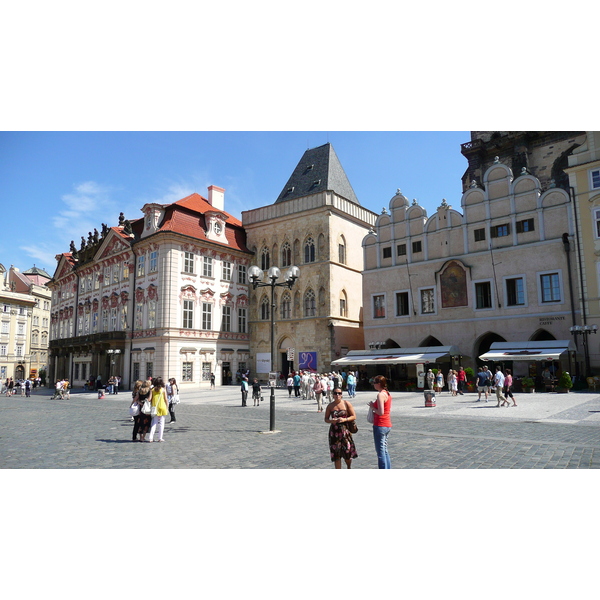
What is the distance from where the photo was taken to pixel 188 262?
132 ft

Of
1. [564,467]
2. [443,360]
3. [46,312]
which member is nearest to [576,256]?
[443,360]

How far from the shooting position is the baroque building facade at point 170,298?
127ft

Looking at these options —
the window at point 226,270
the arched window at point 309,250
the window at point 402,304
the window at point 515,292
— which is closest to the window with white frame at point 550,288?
the window at point 515,292

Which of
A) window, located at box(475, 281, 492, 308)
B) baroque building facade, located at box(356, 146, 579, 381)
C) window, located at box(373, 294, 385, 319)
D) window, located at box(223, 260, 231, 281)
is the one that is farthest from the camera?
window, located at box(223, 260, 231, 281)

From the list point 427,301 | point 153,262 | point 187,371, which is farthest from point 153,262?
point 427,301

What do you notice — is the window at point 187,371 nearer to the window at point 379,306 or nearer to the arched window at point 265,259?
the arched window at point 265,259

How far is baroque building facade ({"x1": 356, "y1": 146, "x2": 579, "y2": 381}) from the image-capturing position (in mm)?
29719

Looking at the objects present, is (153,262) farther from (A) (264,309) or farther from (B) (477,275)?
(B) (477,275)

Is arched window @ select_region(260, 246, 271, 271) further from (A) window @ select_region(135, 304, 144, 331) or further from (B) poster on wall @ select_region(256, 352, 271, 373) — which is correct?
(A) window @ select_region(135, 304, 144, 331)

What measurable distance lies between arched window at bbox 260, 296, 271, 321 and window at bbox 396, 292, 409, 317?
12708 millimetres

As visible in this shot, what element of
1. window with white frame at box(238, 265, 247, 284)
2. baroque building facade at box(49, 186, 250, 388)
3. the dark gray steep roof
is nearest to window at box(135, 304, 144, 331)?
baroque building facade at box(49, 186, 250, 388)

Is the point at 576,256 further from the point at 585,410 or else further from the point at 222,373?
the point at 222,373

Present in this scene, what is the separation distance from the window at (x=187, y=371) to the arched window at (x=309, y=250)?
42.1 feet
